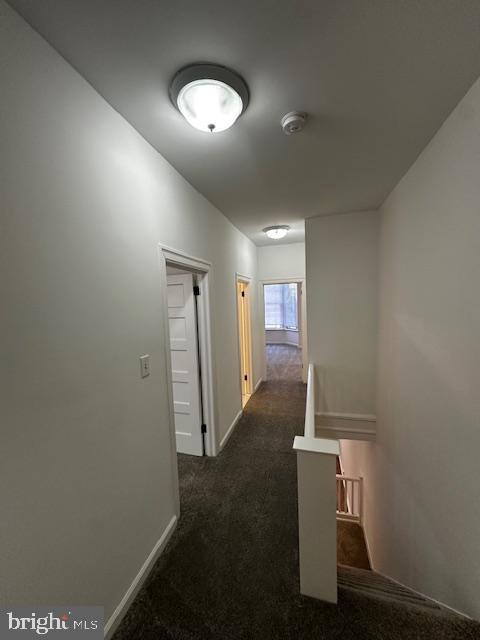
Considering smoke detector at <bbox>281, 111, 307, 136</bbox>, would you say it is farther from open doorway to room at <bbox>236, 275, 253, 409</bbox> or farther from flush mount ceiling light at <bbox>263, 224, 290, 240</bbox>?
open doorway to room at <bbox>236, 275, 253, 409</bbox>

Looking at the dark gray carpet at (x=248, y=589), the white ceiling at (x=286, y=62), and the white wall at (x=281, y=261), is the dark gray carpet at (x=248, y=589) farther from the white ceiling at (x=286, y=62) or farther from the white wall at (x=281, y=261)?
the white wall at (x=281, y=261)

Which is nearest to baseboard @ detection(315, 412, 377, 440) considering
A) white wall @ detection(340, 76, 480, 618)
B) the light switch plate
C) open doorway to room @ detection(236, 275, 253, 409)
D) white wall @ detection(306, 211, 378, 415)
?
white wall @ detection(306, 211, 378, 415)

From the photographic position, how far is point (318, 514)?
127 centimetres

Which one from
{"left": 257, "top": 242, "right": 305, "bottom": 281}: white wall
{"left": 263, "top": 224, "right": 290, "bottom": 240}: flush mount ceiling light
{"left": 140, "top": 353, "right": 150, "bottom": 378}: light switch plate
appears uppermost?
{"left": 263, "top": 224, "right": 290, "bottom": 240}: flush mount ceiling light

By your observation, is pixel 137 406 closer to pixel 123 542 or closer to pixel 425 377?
pixel 123 542

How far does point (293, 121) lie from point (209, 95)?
1.55ft

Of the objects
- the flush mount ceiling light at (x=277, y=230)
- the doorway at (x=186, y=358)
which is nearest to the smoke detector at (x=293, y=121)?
the doorway at (x=186, y=358)

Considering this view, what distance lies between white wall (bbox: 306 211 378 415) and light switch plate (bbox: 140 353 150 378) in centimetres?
243

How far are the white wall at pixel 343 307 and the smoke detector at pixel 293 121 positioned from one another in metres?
2.03

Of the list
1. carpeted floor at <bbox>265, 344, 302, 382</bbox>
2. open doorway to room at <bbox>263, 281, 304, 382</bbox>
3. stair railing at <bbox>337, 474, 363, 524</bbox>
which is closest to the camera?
stair railing at <bbox>337, 474, 363, 524</bbox>

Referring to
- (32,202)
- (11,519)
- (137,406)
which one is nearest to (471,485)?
(137,406)

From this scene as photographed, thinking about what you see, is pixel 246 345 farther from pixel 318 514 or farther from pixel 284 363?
pixel 318 514

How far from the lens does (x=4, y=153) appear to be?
31.9 inches

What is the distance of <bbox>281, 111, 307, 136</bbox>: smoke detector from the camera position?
1.33 m
